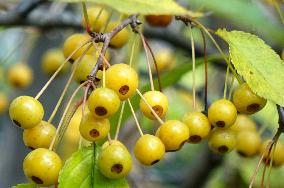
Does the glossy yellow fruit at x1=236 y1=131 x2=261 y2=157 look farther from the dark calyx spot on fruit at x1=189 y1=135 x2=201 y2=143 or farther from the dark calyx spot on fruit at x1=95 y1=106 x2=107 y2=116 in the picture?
the dark calyx spot on fruit at x1=95 y1=106 x2=107 y2=116

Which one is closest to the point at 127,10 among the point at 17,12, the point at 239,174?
the point at 17,12

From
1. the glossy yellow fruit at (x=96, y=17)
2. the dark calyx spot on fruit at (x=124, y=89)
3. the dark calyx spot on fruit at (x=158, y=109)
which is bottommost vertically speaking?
the dark calyx spot on fruit at (x=158, y=109)

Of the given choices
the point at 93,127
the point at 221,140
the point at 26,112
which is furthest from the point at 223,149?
the point at 26,112

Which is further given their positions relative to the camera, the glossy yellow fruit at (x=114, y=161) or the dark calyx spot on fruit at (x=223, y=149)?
the dark calyx spot on fruit at (x=223, y=149)

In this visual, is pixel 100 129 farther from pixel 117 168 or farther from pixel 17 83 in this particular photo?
pixel 17 83

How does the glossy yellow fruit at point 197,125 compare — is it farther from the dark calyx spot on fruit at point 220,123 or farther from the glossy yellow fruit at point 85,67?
the glossy yellow fruit at point 85,67

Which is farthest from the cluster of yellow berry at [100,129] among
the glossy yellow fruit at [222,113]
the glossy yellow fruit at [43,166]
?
the glossy yellow fruit at [222,113]

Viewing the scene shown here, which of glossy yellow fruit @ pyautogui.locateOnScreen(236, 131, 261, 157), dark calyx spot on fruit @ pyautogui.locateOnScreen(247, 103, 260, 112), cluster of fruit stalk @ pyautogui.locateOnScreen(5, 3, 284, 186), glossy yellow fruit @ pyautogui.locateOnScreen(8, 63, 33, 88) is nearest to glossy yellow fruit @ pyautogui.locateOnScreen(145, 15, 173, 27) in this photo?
glossy yellow fruit @ pyautogui.locateOnScreen(236, 131, 261, 157)
